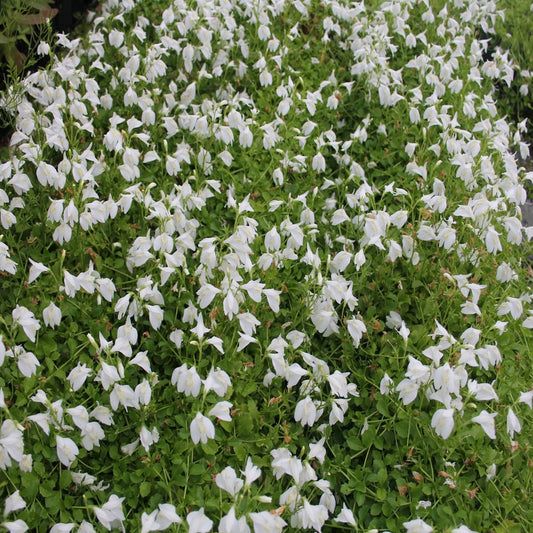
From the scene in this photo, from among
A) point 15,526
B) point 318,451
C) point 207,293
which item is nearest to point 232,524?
point 318,451

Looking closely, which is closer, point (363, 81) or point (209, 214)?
point (209, 214)

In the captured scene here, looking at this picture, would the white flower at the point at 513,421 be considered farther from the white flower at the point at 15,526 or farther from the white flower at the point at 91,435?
the white flower at the point at 15,526

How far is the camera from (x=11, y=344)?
2217mm

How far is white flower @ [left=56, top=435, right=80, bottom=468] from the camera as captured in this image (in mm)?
1879

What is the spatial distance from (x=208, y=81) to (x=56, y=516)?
2762 millimetres

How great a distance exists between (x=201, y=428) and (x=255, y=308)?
0.65 meters

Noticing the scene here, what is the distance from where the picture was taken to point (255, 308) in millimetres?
2445

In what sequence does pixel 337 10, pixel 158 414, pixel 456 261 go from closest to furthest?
pixel 158 414 < pixel 456 261 < pixel 337 10

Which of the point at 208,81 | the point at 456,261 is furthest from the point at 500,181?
the point at 208,81

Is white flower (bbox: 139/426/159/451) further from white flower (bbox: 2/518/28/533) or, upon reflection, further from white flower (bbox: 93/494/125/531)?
white flower (bbox: 2/518/28/533)

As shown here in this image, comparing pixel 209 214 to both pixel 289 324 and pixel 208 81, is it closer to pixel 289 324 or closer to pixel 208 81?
pixel 289 324

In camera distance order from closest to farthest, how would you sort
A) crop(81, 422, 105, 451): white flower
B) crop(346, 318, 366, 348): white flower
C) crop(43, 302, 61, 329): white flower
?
crop(81, 422, 105, 451): white flower → crop(43, 302, 61, 329): white flower → crop(346, 318, 366, 348): white flower

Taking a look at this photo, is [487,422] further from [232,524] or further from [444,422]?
[232,524]

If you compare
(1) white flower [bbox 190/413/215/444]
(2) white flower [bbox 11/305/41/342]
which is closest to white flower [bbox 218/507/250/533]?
(1) white flower [bbox 190/413/215/444]
